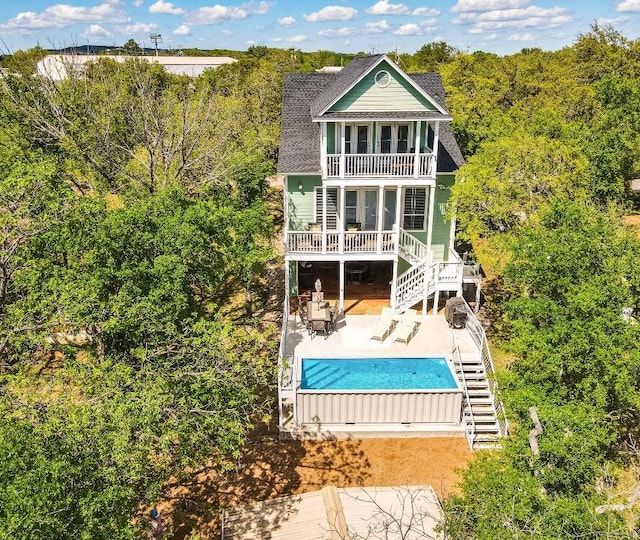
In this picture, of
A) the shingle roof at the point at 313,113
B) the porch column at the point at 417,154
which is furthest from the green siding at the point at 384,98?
the porch column at the point at 417,154

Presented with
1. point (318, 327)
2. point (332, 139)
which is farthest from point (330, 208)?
point (318, 327)

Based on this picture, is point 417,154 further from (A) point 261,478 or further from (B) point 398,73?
(A) point 261,478

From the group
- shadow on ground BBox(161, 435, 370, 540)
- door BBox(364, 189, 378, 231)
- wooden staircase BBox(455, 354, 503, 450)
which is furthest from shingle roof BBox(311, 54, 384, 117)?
shadow on ground BBox(161, 435, 370, 540)

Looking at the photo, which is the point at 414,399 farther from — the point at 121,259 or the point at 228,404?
the point at 121,259

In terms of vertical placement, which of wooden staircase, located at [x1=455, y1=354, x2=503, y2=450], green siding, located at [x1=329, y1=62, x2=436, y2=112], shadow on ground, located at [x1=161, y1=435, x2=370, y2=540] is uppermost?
green siding, located at [x1=329, y1=62, x2=436, y2=112]

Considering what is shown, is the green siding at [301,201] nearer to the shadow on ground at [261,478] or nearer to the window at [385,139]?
the window at [385,139]

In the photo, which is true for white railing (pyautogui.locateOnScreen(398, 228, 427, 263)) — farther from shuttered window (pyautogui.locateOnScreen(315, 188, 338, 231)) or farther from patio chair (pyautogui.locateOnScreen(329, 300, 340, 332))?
patio chair (pyautogui.locateOnScreen(329, 300, 340, 332))
